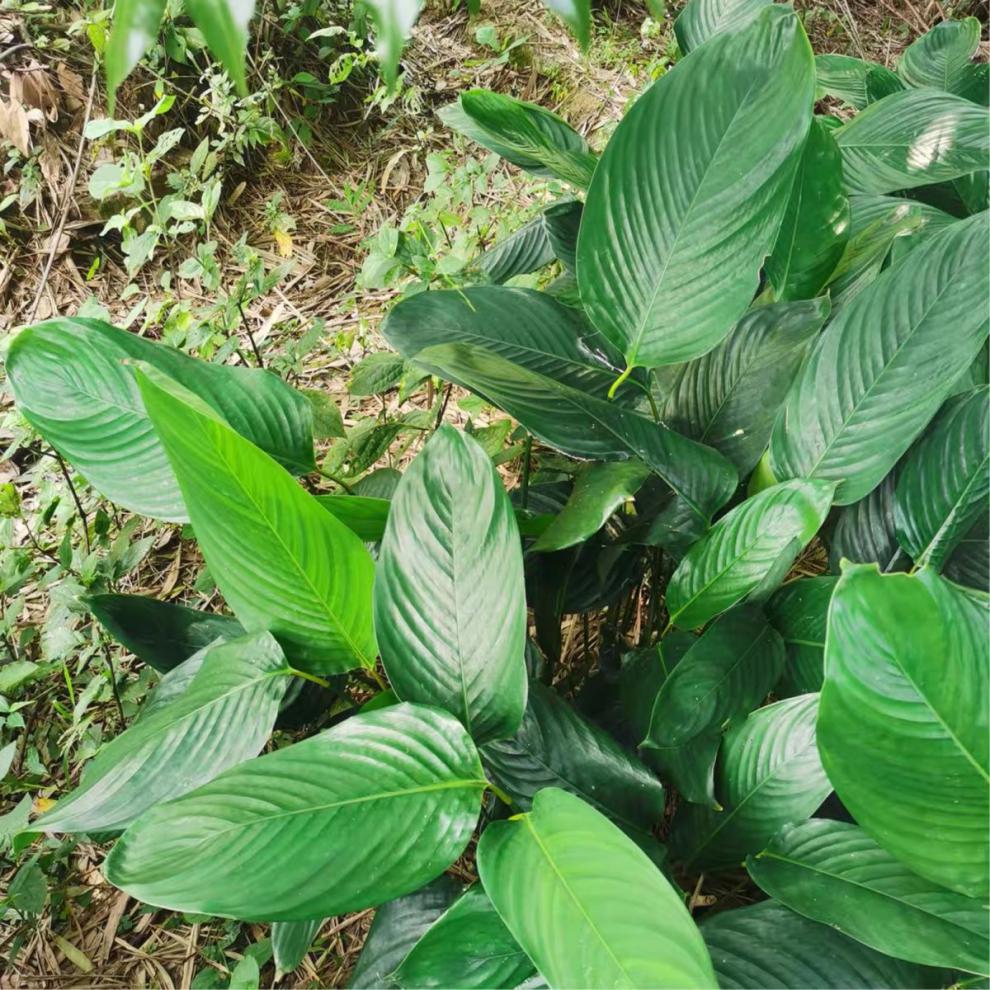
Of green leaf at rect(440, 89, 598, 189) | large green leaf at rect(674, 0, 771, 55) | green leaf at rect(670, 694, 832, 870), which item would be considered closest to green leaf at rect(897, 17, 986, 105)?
large green leaf at rect(674, 0, 771, 55)

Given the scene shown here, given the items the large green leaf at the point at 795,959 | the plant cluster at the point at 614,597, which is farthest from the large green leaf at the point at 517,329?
the large green leaf at the point at 795,959

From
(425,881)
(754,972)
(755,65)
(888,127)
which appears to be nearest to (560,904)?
(425,881)

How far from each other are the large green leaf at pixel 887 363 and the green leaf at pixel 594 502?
18 centimetres

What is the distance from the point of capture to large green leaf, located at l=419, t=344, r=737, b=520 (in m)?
0.68

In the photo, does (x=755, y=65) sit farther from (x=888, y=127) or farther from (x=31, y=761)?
(x=31, y=761)

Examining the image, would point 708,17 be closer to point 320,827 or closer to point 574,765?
point 574,765

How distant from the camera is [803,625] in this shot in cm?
75

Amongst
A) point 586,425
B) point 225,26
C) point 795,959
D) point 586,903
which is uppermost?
point 225,26

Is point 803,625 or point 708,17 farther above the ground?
point 708,17

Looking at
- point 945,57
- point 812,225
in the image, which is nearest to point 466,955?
point 812,225

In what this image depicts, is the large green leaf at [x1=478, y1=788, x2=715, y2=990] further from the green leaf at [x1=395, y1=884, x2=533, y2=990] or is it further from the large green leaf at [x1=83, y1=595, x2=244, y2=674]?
the large green leaf at [x1=83, y1=595, x2=244, y2=674]

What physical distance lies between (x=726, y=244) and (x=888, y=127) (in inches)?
21.7

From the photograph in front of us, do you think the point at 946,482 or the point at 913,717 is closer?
the point at 913,717

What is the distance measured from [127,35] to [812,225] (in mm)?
760
